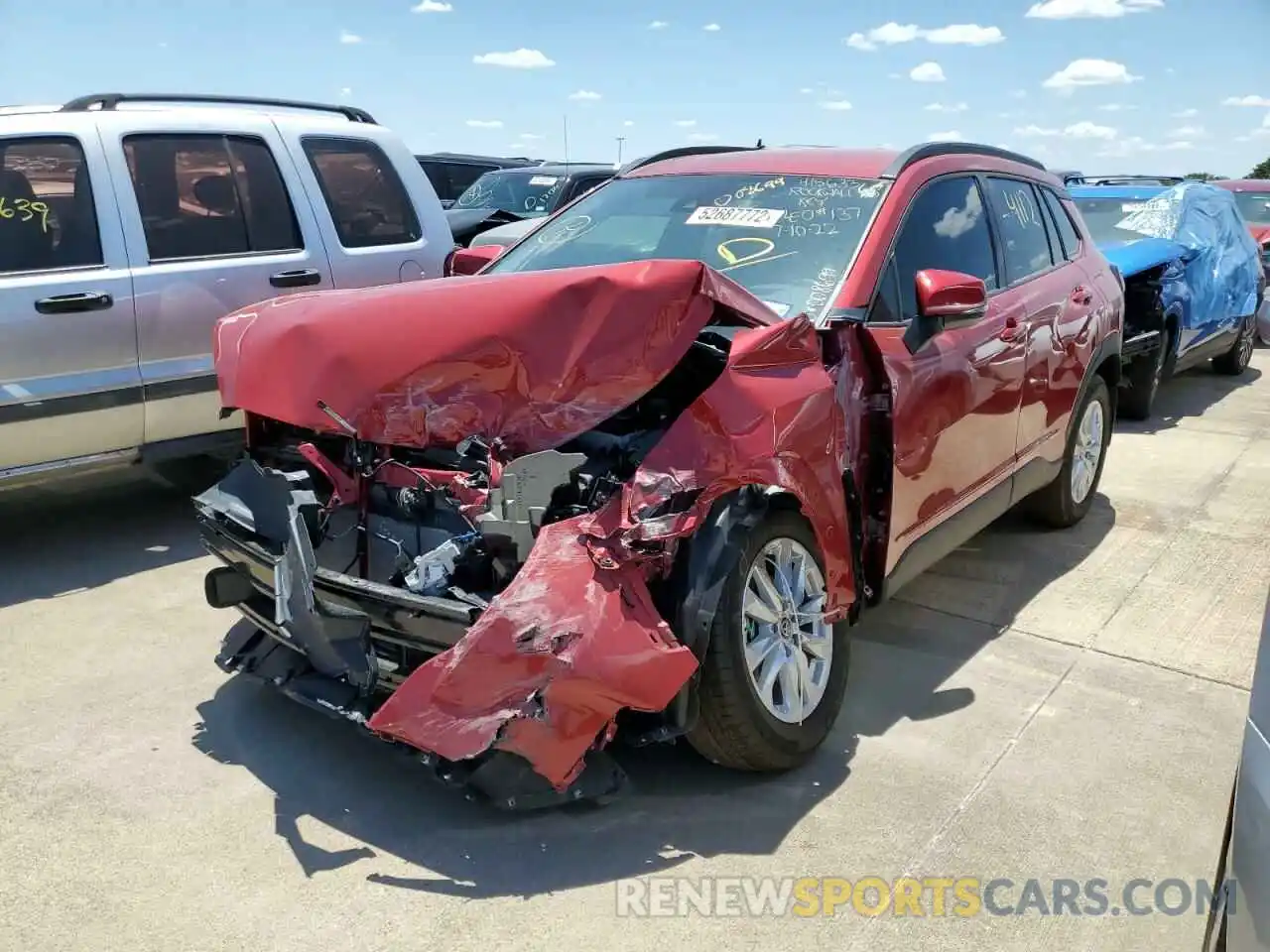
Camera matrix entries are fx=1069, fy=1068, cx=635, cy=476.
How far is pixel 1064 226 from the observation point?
5535 millimetres

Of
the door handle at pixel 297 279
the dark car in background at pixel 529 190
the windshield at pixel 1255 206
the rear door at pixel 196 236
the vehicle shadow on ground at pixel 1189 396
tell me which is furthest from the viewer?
the windshield at pixel 1255 206

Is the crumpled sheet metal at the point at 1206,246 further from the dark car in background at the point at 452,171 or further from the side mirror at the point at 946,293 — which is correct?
the dark car in background at the point at 452,171

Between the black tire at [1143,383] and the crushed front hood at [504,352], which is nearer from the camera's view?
the crushed front hood at [504,352]

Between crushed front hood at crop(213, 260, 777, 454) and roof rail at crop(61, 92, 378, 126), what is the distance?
3.08m

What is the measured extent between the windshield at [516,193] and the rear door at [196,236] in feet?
21.7

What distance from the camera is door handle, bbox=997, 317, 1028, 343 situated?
14.6 ft

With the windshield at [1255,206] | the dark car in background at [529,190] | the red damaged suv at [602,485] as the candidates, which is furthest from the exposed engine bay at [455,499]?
the windshield at [1255,206]

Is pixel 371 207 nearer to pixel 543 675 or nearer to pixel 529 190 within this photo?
pixel 543 675

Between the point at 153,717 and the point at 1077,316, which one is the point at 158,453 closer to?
the point at 153,717

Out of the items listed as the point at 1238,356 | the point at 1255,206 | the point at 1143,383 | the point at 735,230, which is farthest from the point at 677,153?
the point at 1255,206

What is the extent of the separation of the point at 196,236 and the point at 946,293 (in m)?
3.80

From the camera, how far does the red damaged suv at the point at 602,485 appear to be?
271 centimetres

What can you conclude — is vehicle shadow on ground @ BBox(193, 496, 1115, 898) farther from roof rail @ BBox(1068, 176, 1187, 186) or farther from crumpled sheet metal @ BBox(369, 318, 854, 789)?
roof rail @ BBox(1068, 176, 1187, 186)

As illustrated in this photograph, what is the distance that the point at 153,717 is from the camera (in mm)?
3662
